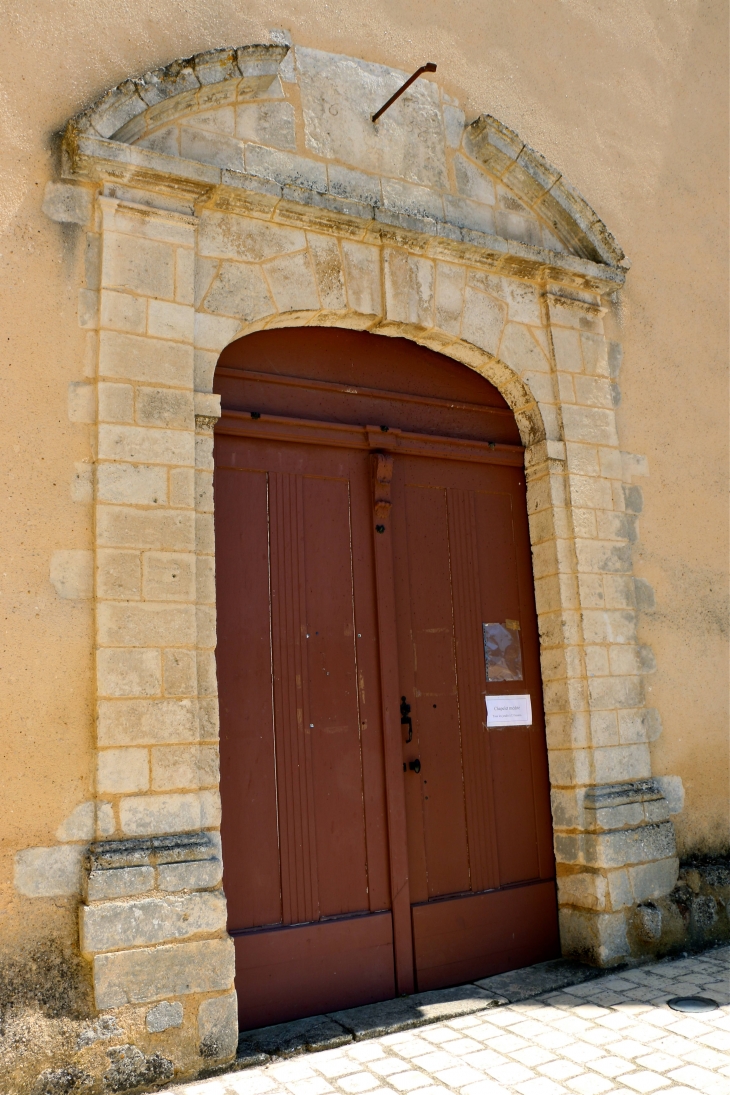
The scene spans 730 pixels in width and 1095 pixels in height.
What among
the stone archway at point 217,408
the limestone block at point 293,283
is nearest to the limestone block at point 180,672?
the stone archway at point 217,408

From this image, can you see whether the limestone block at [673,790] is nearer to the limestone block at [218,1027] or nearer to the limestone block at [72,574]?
the limestone block at [218,1027]

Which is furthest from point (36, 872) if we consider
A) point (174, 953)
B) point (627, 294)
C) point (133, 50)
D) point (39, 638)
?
point (627, 294)

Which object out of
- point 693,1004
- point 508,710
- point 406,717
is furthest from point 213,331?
point 693,1004

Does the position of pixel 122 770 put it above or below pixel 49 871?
above

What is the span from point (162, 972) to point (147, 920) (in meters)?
0.18

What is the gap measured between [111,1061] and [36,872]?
2.07 feet

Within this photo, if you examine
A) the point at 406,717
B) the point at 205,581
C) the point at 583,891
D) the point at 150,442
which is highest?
the point at 150,442

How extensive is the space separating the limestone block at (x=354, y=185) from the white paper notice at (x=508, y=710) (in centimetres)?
233

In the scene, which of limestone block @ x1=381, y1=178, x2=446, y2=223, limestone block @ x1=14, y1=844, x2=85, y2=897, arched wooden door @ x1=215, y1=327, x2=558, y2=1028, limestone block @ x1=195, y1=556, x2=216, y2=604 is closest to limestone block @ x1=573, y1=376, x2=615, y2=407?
arched wooden door @ x1=215, y1=327, x2=558, y2=1028

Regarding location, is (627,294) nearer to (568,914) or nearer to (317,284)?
(317,284)

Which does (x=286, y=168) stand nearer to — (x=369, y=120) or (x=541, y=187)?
(x=369, y=120)

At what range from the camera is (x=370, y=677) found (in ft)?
12.5

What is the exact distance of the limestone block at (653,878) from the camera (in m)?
4.00

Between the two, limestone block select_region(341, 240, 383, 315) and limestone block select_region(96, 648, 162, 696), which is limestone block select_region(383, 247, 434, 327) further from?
limestone block select_region(96, 648, 162, 696)
